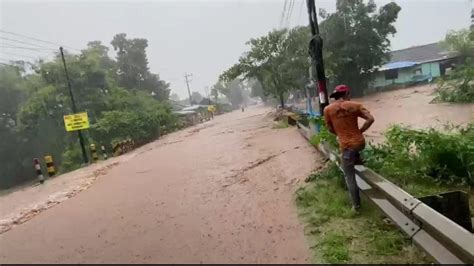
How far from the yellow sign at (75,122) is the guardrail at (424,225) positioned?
1925cm

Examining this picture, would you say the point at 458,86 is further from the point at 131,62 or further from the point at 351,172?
the point at 131,62

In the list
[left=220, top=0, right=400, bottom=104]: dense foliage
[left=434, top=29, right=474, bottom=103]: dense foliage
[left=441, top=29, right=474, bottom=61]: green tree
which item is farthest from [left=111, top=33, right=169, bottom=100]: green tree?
[left=434, top=29, right=474, bottom=103]: dense foliage

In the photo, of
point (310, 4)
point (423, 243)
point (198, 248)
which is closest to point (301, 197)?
point (198, 248)

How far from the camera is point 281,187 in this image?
7.73 metres

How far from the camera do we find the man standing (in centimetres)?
526

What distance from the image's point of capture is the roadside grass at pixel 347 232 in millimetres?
3809

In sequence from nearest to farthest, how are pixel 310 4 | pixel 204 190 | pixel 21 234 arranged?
pixel 21 234, pixel 204 190, pixel 310 4

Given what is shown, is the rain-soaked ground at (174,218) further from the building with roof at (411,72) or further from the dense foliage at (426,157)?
the building with roof at (411,72)

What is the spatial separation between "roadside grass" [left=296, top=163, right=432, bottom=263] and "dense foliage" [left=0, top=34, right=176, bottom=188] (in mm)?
26198

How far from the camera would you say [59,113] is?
34938 mm

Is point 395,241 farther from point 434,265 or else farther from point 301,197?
point 301,197

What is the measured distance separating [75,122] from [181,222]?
689 inches

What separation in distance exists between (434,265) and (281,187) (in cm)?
437

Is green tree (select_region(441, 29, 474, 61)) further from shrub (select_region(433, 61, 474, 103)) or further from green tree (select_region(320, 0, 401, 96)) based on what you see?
shrub (select_region(433, 61, 474, 103))
